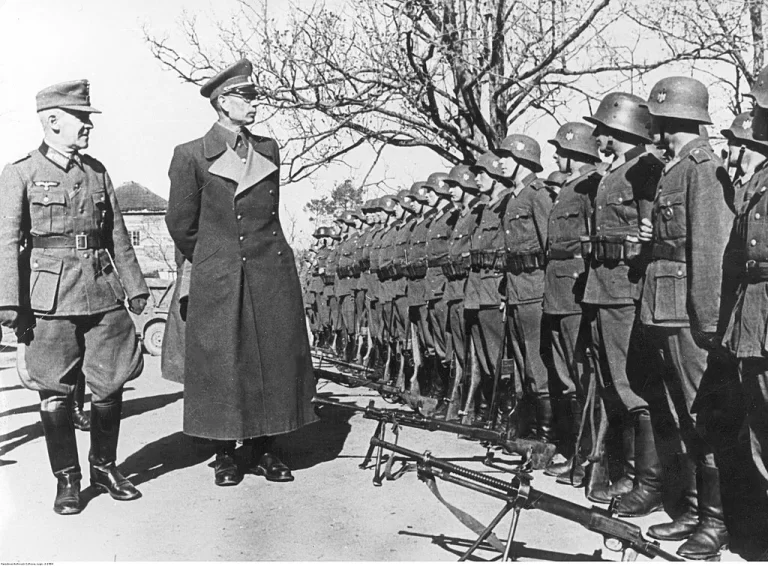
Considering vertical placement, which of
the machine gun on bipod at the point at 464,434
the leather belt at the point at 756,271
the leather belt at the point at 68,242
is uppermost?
the leather belt at the point at 756,271

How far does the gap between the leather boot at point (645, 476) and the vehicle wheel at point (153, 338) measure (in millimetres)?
12386

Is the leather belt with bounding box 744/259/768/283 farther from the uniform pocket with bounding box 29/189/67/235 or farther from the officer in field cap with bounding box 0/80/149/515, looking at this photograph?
the uniform pocket with bounding box 29/189/67/235

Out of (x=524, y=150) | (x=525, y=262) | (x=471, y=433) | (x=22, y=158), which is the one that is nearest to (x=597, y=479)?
(x=471, y=433)

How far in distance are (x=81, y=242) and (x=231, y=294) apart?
0.96 m

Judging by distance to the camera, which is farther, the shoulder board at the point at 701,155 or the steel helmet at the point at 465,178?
the steel helmet at the point at 465,178

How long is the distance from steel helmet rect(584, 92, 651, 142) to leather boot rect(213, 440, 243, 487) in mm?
3108

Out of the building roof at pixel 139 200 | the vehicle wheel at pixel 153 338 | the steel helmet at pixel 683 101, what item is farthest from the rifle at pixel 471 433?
the building roof at pixel 139 200

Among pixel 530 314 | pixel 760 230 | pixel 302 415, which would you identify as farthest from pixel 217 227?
pixel 760 230

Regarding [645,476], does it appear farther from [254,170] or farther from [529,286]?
[254,170]

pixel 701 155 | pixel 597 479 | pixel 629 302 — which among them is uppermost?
pixel 701 155

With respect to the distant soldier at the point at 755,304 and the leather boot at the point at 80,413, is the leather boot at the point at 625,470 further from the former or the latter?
the leather boot at the point at 80,413

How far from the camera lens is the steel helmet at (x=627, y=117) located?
5.17m

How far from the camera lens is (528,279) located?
642 cm

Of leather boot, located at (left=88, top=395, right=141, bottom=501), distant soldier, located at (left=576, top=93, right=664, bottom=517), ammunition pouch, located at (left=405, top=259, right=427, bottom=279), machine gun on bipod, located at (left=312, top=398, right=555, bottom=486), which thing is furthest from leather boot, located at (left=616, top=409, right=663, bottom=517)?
ammunition pouch, located at (left=405, top=259, right=427, bottom=279)
